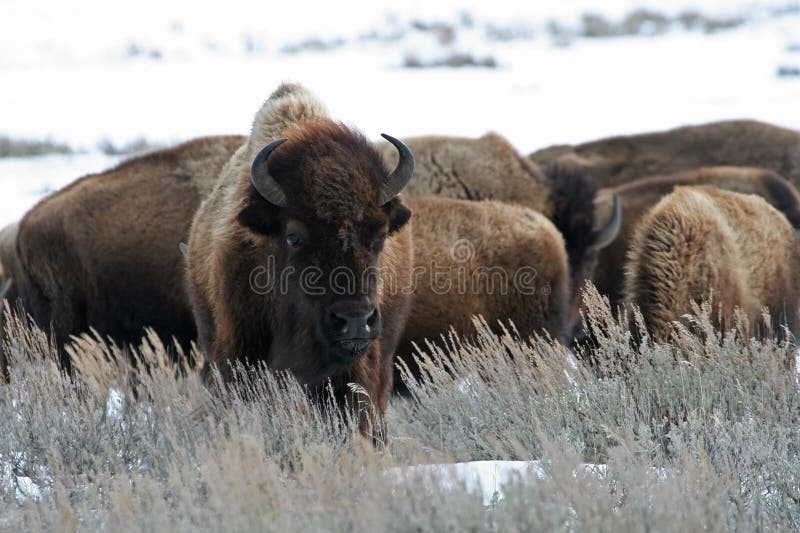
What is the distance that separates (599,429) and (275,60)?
20184mm

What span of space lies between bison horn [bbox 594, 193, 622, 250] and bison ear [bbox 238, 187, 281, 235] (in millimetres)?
4087

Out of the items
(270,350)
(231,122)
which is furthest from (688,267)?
(231,122)

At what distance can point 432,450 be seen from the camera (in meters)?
3.75

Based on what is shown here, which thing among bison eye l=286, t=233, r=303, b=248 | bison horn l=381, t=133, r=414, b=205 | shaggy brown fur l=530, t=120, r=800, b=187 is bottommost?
shaggy brown fur l=530, t=120, r=800, b=187

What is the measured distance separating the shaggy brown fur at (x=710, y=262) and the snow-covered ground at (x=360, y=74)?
7.88 m

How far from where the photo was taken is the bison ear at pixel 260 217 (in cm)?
514

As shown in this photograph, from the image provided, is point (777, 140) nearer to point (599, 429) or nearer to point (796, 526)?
point (599, 429)

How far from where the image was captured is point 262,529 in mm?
3293

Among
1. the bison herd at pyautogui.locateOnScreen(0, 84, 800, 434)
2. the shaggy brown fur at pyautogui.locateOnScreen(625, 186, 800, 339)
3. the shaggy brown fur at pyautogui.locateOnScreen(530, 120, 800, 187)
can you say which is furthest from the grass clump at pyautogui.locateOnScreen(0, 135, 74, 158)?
the shaggy brown fur at pyautogui.locateOnScreen(625, 186, 800, 339)

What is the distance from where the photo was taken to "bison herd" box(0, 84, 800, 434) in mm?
5066

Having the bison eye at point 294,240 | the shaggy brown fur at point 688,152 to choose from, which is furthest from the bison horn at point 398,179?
the shaggy brown fur at point 688,152

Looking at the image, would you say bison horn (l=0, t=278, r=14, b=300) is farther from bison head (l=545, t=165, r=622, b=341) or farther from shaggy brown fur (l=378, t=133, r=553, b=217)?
bison head (l=545, t=165, r=622, b=341)

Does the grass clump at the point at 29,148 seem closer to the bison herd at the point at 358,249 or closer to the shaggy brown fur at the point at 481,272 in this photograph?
the bison herd at the point at 358,249

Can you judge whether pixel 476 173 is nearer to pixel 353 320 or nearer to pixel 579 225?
pixel 579 225
